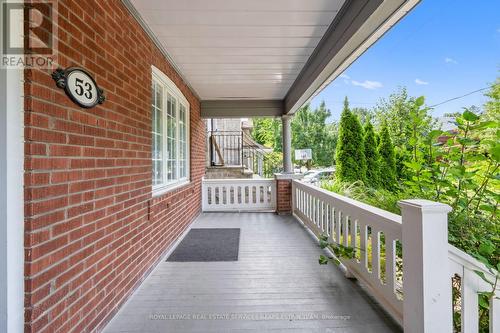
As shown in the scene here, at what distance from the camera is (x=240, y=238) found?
4.14 metres

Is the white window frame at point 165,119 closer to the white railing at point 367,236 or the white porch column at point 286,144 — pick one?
the white railing at point 367,236

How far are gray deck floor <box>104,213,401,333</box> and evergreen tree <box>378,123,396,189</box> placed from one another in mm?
4732

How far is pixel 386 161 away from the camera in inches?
293

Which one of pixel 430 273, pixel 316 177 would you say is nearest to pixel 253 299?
pixel 430 273

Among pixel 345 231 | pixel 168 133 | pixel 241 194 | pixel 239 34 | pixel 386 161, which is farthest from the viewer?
pixel 386 161

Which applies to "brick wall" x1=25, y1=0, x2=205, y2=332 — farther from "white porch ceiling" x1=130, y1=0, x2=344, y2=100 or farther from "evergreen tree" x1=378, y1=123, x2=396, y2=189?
"evergreen tree" x1=378, y1=123, x2=396, y2=189

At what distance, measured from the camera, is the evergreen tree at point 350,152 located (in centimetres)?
684

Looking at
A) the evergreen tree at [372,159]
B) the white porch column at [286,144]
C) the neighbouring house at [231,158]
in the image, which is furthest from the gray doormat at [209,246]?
the evergreen tree at [372,159]

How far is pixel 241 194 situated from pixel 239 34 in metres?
4.00

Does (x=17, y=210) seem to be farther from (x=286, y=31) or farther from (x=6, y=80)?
(x=286, y=31)

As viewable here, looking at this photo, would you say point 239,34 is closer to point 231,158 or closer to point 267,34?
point 267,34

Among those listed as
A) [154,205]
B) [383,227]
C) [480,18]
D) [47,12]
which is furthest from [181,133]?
[480,18]

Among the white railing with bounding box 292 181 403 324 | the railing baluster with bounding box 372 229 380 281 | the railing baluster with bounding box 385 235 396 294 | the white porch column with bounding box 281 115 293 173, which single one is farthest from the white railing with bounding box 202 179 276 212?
the railing baluster with bounding box 385 235 396 294

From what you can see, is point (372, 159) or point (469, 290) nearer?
point (469, 290)
